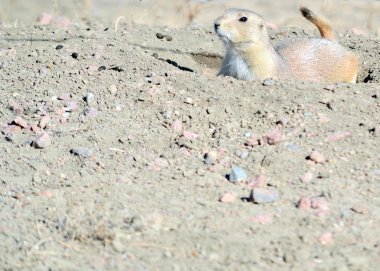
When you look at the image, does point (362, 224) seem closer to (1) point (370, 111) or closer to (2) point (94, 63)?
(1) point (370, 111)

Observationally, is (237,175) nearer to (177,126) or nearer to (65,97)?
(177,126)

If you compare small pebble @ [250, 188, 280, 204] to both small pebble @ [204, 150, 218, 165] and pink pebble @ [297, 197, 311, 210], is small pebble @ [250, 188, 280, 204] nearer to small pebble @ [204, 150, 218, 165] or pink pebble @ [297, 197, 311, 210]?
pink pebble @ [297, 197, 311, 210]

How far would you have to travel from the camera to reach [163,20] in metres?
9.81

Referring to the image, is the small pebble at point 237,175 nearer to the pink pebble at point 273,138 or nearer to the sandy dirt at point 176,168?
the sandy dirt at point 176,168

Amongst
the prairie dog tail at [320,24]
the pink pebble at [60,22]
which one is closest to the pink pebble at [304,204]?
the prairie dog tail at [320,24]

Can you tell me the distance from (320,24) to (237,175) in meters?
3.14

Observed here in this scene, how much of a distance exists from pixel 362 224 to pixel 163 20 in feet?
20.4

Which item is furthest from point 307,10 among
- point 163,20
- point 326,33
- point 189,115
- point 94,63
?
point 163,20

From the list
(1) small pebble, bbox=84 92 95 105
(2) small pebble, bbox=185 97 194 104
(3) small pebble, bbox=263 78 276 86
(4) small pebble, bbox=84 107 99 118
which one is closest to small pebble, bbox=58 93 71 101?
(1) small pebble, bbox=84 92 95 105

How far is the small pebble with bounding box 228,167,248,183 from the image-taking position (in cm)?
429

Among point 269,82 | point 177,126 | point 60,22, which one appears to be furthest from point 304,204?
point 60,22

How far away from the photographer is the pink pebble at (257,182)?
4.25 meters

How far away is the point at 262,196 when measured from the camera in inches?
161

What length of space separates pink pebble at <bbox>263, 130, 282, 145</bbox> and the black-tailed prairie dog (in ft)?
5.49
